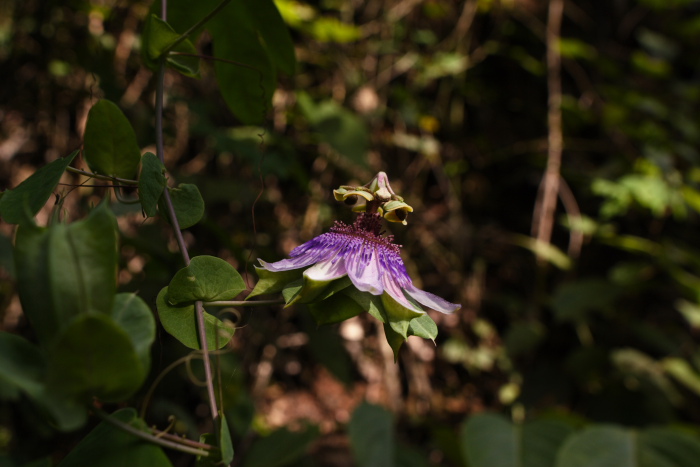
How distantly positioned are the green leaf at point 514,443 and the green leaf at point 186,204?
2.92 ft

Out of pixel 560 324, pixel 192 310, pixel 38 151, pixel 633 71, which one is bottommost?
pixel 560 324

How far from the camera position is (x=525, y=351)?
180 centimetres

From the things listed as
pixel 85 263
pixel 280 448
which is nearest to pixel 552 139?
pixel 280 448

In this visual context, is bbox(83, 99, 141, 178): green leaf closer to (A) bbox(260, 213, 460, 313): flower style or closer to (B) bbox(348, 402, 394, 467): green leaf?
(A) bbox(260, 213, 460, 313): flower style

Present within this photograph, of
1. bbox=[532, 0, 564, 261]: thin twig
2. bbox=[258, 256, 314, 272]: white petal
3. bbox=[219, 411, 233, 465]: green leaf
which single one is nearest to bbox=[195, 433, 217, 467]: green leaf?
bbox=[219, 411, 233, 465]: green leaf

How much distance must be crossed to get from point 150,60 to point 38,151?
1.26 meters

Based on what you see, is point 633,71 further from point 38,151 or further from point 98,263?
point 98,263

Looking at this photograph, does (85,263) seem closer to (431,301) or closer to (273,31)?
(431,301)

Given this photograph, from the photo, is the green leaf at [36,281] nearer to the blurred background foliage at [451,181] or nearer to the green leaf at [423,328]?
the green leaf at [423,328]

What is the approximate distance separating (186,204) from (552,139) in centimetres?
173

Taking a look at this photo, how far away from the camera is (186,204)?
1.36 feet

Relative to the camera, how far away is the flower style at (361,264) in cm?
35

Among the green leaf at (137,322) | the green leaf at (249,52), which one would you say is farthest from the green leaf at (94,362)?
the green leaf at (249,52)

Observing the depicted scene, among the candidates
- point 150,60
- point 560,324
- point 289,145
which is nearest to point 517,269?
point 560,324
